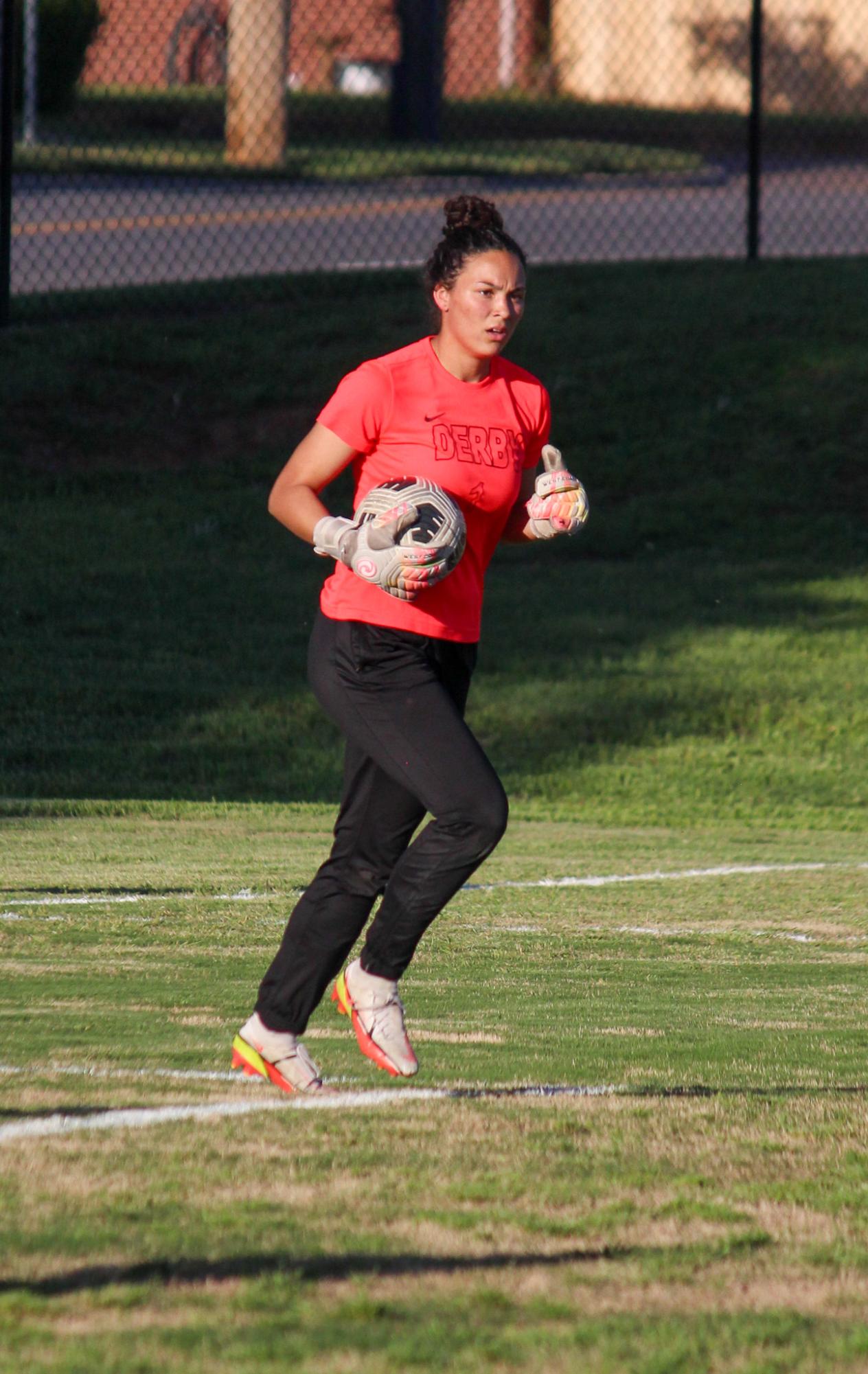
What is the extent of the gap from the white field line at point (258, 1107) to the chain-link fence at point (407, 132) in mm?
13895

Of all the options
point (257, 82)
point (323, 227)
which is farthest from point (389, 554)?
point (257, 82)

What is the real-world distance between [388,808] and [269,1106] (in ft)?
2.48

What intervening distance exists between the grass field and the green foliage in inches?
690

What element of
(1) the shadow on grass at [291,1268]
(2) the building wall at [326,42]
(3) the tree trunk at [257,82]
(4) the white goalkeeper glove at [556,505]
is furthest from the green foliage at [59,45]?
(1) the shadow on grass at [291,1268]

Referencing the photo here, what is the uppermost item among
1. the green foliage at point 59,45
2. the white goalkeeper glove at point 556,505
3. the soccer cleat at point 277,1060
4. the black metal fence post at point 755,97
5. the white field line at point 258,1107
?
the white goalkeeper glove at point 556,505

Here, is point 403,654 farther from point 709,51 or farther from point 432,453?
point 709,51

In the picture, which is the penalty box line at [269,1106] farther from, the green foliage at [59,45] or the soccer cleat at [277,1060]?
the green foliage at [59,45]

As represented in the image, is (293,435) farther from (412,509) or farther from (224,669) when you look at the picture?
(412,509)

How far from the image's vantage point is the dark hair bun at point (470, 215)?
5.21 meters

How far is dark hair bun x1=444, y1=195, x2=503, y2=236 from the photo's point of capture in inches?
205

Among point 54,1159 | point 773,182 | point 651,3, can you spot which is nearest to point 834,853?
point 54,1159

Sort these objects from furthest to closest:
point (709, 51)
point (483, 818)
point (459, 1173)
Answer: point (709, 51), point (483, 818), point (459, 1173)

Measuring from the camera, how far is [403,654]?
495 centimetres

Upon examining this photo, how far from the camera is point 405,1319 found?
3.38 m
